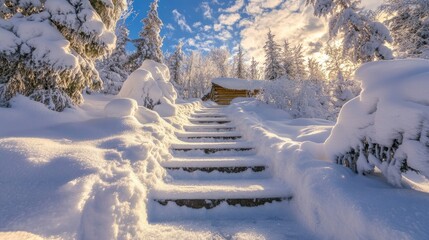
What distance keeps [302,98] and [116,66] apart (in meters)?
16.1

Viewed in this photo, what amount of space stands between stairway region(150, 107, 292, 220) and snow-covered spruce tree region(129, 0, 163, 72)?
16.0 m

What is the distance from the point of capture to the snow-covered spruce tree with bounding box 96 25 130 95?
Answer: 1585 centimetres

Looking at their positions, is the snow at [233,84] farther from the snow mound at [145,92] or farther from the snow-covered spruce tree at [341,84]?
the snow mound at [145,92]

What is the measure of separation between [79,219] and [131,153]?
54.0 inches

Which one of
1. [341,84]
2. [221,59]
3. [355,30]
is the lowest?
[341,84]

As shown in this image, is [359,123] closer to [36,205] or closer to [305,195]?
[305,195]

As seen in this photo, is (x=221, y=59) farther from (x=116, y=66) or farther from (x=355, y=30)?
(x=355, y=30)

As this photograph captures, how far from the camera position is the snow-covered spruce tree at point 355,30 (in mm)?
12336

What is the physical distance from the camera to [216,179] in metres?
3.72

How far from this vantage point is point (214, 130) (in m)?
6.64

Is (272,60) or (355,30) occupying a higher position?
(272,60)

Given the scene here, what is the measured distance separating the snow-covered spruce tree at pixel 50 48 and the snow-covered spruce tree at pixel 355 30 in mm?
12476

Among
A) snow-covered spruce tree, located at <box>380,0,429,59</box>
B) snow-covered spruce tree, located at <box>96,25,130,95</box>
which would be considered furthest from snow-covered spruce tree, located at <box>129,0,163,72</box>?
snow-covered spruce tree, located at <box>380,0,429,59</box>

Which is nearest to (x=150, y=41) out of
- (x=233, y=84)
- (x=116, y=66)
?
(x=116, y=66)
